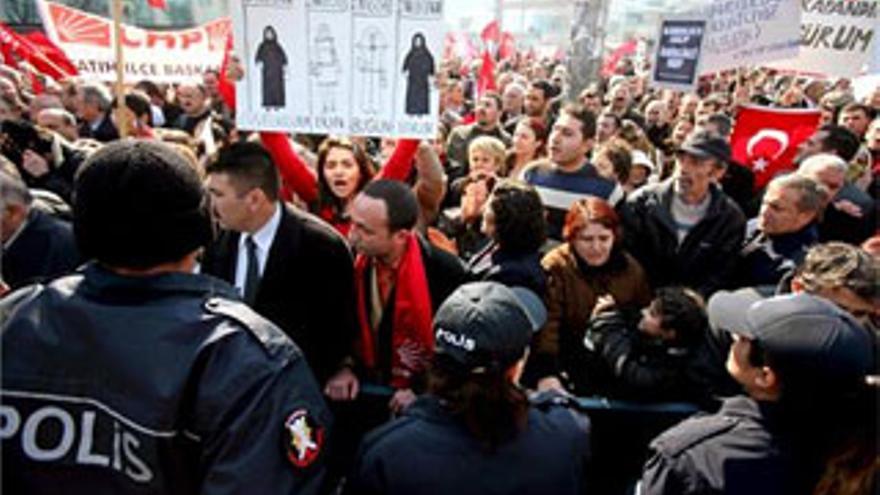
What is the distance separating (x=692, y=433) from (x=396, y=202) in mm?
1599

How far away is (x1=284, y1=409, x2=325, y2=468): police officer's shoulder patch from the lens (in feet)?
5.18

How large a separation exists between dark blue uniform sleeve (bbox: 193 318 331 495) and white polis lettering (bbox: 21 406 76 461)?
26 cm

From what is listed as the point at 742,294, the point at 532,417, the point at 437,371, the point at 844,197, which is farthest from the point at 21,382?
the point at 844,197

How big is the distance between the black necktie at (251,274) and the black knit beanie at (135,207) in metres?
1.38

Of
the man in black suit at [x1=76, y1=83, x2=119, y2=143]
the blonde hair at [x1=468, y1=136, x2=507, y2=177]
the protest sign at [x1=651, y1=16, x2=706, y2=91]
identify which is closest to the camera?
the blonde hair at [x1=468, y1=136, x2=507, y2=177]

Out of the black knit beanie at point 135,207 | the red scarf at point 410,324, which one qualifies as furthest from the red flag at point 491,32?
the black knit beanie at point 135,207

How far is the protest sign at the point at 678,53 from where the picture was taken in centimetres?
618

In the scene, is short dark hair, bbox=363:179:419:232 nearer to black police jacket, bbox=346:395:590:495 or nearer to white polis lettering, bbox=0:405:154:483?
black police jacket, bbox=346:395:590:495

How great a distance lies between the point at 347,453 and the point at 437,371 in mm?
1213

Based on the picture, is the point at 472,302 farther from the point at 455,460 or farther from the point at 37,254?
the point at 37,254

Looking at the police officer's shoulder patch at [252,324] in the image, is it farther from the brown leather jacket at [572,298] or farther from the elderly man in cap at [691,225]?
the elderly man in cap at [691,225]

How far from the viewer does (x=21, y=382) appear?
152cm

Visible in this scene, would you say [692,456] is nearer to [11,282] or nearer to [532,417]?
[532,417]

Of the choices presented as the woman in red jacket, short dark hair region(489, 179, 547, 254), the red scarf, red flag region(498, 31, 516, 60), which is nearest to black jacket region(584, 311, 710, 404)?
short dark hair region(489, 179, 547, 254)
